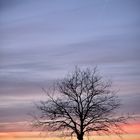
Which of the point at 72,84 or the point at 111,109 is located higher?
the point at 72,84

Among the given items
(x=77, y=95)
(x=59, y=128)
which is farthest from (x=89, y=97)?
(x=59, y=128)

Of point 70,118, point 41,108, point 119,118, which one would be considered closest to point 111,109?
point 119,118

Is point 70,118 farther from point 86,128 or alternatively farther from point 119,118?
point 119,118

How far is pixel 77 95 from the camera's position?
134ft

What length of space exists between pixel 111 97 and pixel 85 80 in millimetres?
2840

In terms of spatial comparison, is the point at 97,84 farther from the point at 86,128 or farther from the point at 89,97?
the point at 86,128

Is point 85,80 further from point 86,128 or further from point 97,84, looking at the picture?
point 86,128

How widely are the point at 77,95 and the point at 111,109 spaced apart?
3352 millimetres

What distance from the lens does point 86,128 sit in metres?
39.8

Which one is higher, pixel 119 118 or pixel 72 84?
pixel 72 84

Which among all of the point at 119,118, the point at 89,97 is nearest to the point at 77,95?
the point at 89,97

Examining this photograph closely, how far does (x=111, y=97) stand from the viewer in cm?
4125

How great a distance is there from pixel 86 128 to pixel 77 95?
3.10 meters

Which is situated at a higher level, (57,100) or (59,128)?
(57,100)
